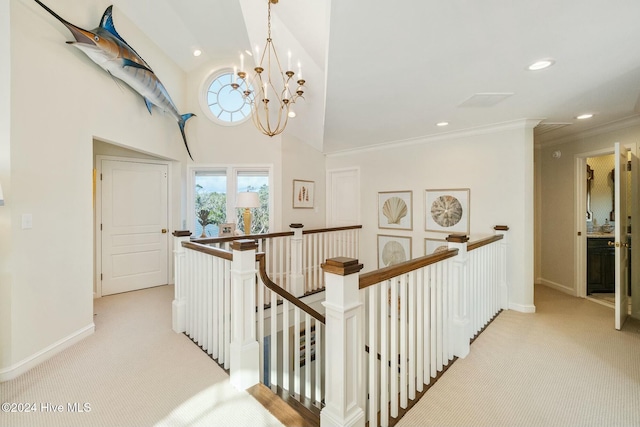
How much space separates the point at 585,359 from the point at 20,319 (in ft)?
14.9

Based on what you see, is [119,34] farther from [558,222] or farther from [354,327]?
[558,222]

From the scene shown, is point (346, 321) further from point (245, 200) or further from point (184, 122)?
point (184, 122)

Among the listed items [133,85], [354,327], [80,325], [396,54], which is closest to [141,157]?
[133,85]

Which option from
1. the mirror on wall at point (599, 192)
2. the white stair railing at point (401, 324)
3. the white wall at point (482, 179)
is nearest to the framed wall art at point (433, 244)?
the white wall at point (482, 179)

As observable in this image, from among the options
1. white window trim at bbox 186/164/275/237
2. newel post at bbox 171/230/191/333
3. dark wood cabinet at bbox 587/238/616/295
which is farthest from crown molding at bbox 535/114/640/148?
newel post at bbox 171/230/191/333

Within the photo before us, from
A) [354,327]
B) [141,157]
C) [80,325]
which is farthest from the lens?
[141,157]

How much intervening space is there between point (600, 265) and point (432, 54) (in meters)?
4.32

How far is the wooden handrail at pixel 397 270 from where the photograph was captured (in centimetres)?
141

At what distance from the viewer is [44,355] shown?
221 cm

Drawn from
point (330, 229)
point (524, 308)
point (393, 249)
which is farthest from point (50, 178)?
point (524, 308)

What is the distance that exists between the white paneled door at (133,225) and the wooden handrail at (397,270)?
13.1 feet

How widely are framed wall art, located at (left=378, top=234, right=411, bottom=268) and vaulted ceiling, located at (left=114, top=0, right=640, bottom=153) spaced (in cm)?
165

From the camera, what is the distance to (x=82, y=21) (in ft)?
8.73

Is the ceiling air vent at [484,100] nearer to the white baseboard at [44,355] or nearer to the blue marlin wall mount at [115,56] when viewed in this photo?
the blue marlin wall mount at [115,56]
